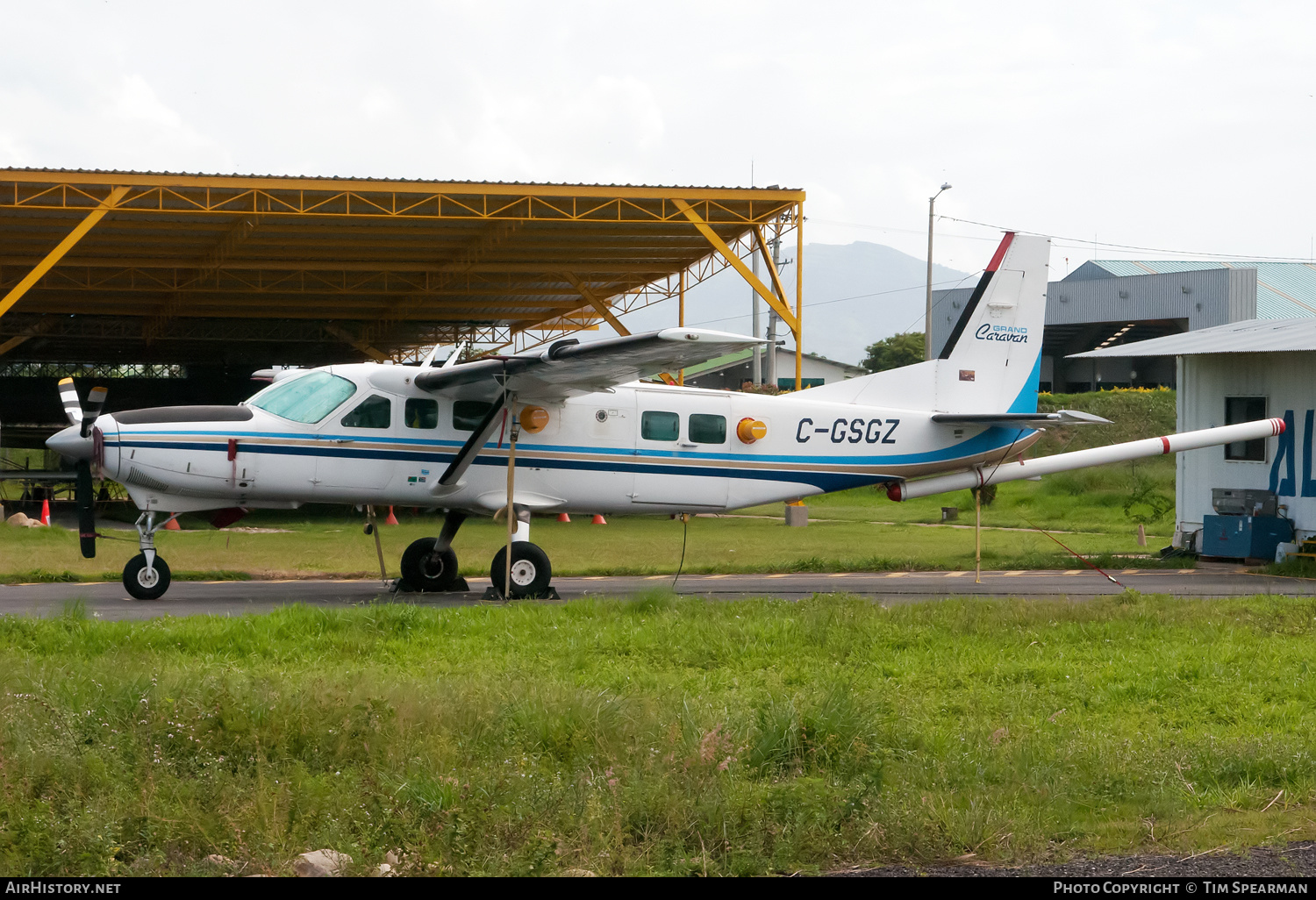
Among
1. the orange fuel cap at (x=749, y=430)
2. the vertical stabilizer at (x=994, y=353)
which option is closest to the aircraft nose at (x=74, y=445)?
the orange fuel cap at (x=749, y=430)

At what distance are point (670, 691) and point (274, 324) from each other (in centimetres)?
4702

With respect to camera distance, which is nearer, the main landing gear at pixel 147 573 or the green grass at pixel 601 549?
the main landing gear at pixel 147 573

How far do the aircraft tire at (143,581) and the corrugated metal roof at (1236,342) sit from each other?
1623cm

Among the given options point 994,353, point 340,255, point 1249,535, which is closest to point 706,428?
point 994,353

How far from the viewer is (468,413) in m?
16.2

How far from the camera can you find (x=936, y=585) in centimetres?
1738

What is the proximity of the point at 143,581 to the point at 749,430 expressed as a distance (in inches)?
323

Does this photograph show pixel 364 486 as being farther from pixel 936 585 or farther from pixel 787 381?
pixel 787 381

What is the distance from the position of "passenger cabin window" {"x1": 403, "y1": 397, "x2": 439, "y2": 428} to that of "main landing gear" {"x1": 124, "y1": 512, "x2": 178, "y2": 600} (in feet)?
10.6

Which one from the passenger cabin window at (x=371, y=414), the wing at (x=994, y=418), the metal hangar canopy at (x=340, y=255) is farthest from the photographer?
the metal hangar canopy at (x=340, y=255)

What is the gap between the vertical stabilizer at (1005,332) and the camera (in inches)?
717

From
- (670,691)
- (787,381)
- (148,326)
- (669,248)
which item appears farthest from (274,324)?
(670,691)

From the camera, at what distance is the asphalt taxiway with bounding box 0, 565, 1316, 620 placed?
14398mm

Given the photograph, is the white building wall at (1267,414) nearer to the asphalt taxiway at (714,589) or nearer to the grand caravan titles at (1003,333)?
the asphalt taxiway at (714,589)
